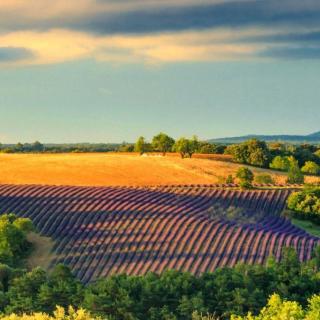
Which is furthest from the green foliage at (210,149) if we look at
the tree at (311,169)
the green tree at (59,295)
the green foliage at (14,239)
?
the green tree at (59,295)

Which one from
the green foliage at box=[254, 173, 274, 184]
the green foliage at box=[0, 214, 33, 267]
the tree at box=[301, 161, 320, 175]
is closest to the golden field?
the green foliage at box=[254, 173, 274, 184]

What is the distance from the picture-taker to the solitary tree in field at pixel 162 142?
138m

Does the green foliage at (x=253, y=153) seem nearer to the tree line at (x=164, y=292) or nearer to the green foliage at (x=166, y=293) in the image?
the tree line at (x=164, y=292)

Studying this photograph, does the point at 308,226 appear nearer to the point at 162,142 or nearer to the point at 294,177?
the point at 294,177

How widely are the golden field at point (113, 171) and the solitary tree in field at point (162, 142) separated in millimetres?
20257

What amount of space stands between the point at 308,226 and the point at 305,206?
6.74 feet

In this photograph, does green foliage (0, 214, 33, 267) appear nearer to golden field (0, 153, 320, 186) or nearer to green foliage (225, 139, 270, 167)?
golden field (0, 153, 320, 186)

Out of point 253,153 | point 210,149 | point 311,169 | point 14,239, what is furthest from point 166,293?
point 210,149

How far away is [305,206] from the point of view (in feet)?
246

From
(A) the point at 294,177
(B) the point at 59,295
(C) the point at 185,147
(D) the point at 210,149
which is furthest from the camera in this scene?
(D) the point at 210,149

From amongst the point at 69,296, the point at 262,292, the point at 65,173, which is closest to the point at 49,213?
the point at 69,296

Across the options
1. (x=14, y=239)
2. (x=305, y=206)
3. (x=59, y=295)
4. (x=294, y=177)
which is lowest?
(x=59, y=295)

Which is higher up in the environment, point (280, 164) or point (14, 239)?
point (280, 164)

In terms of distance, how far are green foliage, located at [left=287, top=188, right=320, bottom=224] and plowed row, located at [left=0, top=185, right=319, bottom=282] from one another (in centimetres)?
140
